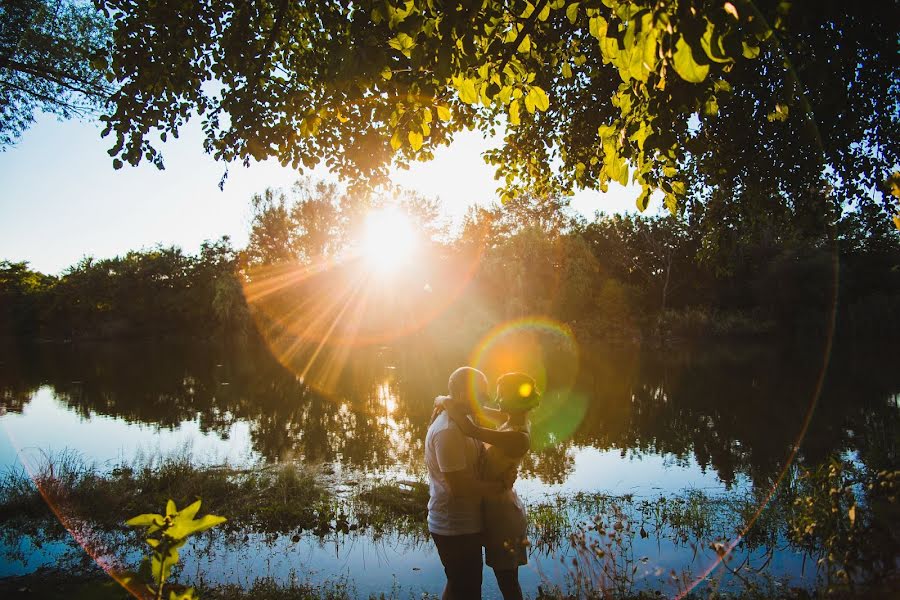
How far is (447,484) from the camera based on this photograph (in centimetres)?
340

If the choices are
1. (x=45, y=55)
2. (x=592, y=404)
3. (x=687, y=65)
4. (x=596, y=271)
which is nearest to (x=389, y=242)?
(x=596, y=271)

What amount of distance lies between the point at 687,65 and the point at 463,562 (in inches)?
122

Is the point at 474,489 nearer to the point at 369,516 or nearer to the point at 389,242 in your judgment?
the point at 369,516

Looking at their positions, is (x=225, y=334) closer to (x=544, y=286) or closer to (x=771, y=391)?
(x=544, y=286)

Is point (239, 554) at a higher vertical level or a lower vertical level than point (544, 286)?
lower

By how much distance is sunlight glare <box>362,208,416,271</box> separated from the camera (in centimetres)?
4350

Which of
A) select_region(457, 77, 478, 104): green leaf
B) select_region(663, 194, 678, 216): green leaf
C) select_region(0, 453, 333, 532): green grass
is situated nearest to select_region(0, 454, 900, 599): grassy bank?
select_region(0, 453, 333, 532): green grass

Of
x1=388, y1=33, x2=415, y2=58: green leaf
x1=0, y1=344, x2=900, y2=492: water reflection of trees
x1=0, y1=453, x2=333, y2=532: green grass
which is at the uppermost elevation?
x1=388, y1=33, x2=415, y2=58: green leaf

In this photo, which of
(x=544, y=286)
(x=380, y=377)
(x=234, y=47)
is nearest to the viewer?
(x=234, y=47)

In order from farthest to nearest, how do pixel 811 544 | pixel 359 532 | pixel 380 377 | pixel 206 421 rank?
pixel 380 377, pixel 206 421, pixel 359 532, pixel 811 544

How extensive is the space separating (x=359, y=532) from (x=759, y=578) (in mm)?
4883

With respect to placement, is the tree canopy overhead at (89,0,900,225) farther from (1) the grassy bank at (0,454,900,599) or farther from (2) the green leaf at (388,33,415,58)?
(1) the grassy bank at (0,454,900,599)

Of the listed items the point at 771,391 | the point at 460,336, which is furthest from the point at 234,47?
the point at 460,336

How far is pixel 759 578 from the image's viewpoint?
5.48 m
